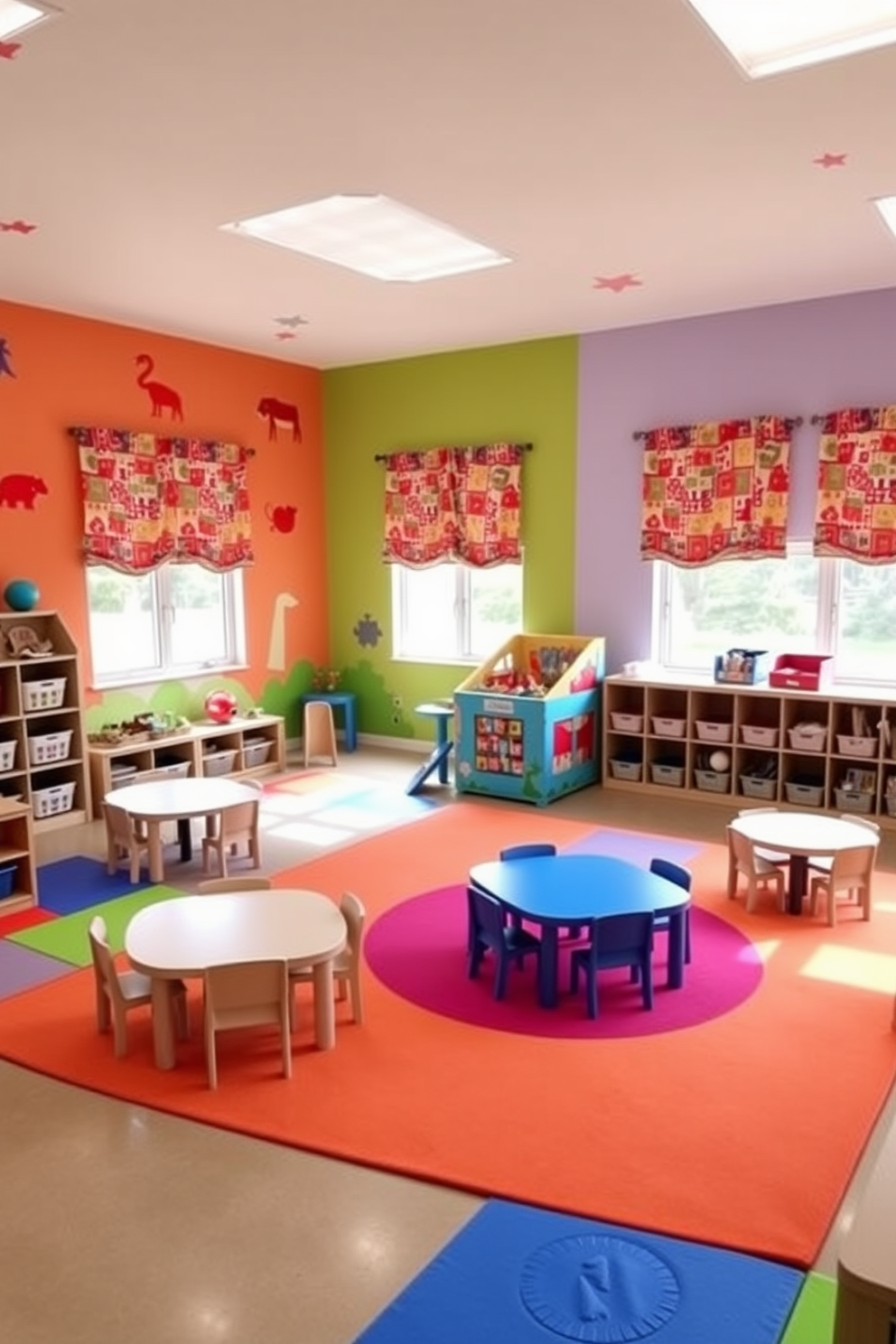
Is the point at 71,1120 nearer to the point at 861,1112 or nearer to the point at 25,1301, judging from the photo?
the point at 25,1301

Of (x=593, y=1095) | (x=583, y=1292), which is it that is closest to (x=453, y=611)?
(x=593, y=1095)

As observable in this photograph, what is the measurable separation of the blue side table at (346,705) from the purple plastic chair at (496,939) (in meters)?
4.58

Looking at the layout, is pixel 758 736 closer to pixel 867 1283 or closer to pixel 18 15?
pixel 867 1283

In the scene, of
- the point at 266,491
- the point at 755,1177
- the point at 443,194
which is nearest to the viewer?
the point at 755,1177

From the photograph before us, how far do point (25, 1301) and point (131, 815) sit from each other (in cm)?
306

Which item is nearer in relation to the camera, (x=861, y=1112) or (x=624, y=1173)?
(x=624, y=1173)

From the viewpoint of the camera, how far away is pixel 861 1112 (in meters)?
3.18

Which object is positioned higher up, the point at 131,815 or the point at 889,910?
the point at 131,815

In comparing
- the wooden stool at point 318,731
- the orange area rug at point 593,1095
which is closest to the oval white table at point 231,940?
the orange area rug at point 593,1095

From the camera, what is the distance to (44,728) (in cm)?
649

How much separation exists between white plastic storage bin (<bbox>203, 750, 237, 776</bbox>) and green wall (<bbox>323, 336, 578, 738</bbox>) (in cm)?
175

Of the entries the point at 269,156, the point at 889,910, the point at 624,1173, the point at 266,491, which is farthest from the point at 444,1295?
the point at 266,491

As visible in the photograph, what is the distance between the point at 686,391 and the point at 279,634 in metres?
3.98

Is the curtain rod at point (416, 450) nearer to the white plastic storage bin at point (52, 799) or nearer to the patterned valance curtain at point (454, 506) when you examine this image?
the patterned valance curtain at point (454, 506)
